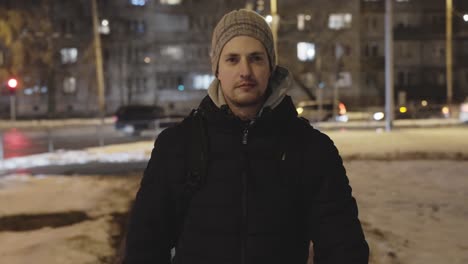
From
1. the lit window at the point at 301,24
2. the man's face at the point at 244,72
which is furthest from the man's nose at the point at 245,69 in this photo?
the lit window at the point at 301,24

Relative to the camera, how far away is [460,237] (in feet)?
25.4

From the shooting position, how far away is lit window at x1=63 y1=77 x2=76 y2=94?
65787 mm

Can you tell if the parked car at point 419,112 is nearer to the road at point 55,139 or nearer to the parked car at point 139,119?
the parked car at point 139,119

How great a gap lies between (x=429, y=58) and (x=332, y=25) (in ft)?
39.4

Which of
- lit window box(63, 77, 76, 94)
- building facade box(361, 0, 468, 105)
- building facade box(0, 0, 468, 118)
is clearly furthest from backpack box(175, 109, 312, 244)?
building facade box(361, 0, 468, 105)

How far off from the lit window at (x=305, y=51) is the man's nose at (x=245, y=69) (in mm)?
60755

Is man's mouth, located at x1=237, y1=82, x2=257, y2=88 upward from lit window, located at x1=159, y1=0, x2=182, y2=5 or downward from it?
downward

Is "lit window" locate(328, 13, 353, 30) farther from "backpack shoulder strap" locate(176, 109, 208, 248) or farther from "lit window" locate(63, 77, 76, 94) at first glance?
"backpack shoulder strap" locate(176, 109, 208, 248)

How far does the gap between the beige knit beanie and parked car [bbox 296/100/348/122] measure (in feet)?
128

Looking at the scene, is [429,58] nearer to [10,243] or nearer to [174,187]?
[10,243]

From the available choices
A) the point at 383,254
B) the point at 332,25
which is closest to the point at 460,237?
the point at 383,254

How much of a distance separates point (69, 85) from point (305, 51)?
2446 cm

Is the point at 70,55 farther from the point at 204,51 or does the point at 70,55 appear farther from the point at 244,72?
the point at 244,72

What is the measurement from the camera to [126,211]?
10.5 metres
